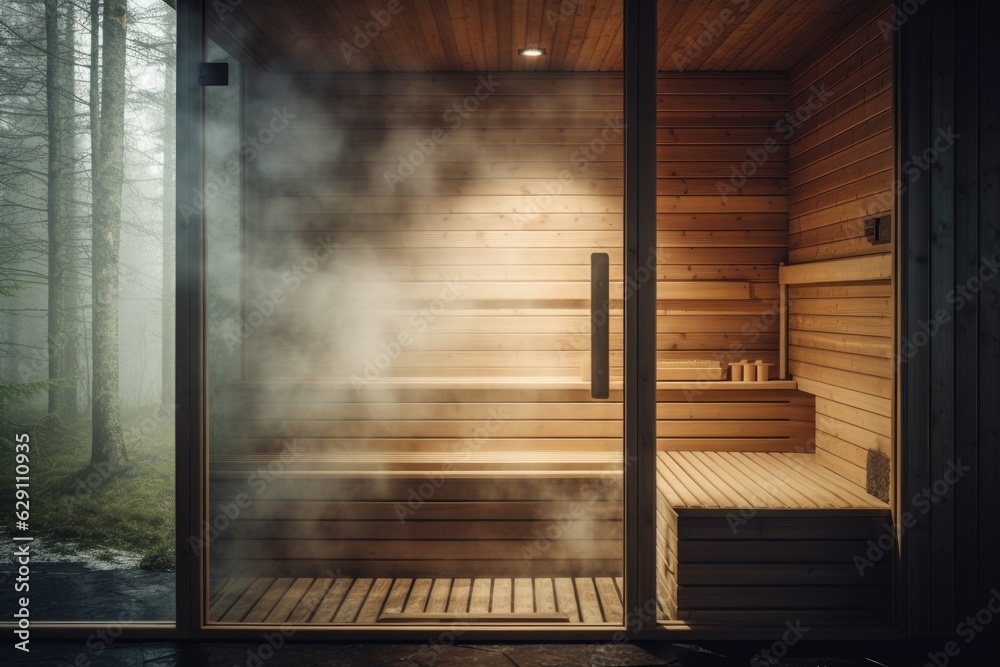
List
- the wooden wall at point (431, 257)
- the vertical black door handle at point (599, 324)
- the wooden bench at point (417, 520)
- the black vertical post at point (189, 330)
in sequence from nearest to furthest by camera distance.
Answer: the black vertical post at point (189, 330)
the vertical black door handle at point (599, 324)
the wooden bench at point (417, 520)
the wooden wall at point (431, 257)

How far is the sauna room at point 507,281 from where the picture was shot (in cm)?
279

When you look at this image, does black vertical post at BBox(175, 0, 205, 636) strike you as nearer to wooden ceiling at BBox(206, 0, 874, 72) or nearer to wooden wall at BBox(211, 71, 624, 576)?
wooden ceiling at BBox(206, 0, 874, 72)

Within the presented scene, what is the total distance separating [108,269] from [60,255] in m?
0.16

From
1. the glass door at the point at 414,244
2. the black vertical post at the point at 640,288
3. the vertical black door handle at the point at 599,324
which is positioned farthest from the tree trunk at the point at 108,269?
the black vertical post at the point at 640,288

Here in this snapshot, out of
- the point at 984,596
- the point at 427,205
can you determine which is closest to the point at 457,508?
the point at 427,205

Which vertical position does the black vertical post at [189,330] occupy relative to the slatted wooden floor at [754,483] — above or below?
above

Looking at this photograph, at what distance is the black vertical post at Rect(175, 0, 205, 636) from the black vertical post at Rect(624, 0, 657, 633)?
1332 mm

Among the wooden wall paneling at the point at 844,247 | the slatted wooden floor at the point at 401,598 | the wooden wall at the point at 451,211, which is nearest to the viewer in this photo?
the slatted wooden floor at the point at 401,598

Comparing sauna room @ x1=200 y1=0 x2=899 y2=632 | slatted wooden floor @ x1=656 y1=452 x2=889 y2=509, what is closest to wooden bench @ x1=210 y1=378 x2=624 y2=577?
sauna room @ x1=200 y1=0 x2=899 y2=632

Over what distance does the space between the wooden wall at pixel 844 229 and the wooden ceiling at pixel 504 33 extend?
0.20 meters

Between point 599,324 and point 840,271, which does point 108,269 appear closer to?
→ point 599,324

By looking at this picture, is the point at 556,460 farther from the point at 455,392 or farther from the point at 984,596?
the point at 984,596

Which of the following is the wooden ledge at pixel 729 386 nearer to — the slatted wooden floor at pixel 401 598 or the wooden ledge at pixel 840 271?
the wooden ledge at pixel 840 271

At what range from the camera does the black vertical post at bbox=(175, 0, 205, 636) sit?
218 centimetres
